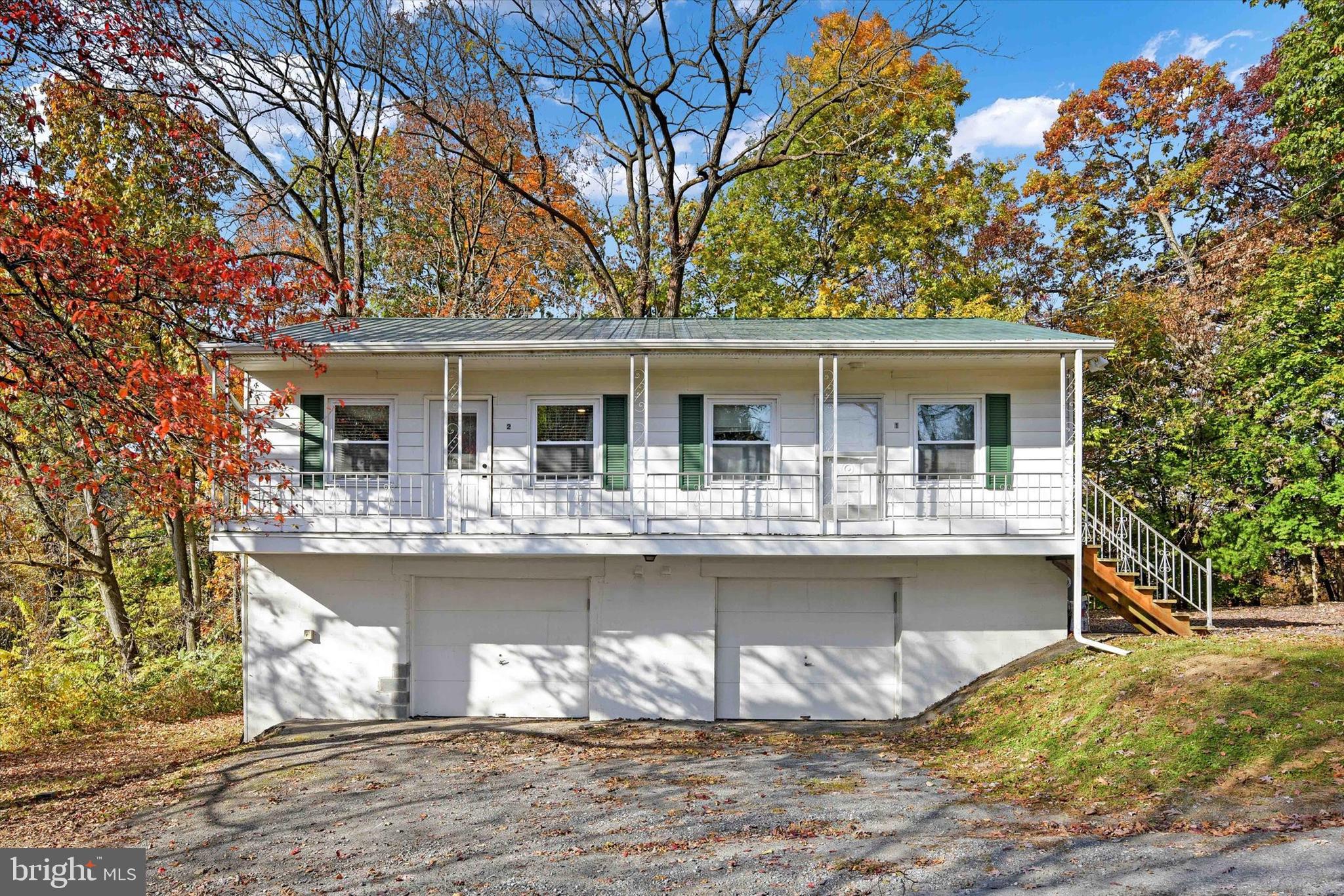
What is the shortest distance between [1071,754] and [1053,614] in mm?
3691

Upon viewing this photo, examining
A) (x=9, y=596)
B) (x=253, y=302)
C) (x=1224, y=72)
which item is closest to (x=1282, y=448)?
(x=1224, y=72)

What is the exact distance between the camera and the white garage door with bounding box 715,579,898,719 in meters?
11.2

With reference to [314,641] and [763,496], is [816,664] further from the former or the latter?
[314,641]

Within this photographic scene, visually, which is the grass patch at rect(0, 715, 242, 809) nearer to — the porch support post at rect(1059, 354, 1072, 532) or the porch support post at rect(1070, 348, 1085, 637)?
the porch support post at rect(1070, 348, 1085, 637)

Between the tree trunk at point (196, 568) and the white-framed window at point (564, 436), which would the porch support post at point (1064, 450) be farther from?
the tree trunk at point (196, 568)

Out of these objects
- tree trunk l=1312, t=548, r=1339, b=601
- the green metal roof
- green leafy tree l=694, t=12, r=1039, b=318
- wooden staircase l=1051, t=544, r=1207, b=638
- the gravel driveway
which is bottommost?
the gravel driveway

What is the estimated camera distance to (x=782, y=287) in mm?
22812

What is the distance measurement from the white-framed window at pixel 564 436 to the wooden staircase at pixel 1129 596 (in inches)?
282

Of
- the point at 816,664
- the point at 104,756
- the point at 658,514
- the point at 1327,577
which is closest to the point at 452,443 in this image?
the point at 658,514

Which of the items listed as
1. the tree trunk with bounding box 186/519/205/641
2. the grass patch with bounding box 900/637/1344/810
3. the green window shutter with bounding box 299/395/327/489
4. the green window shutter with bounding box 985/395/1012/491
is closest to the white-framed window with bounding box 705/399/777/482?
the green window shutter with bounding box 985/395/1012/491

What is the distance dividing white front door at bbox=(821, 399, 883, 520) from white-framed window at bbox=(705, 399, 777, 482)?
3.04 ft

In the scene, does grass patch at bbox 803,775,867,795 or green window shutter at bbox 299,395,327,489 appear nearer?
grass patch at bbox 803,775,867,795

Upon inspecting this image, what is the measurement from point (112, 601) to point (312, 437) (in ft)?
32.6

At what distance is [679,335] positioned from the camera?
1178 cm
